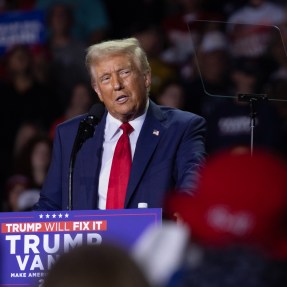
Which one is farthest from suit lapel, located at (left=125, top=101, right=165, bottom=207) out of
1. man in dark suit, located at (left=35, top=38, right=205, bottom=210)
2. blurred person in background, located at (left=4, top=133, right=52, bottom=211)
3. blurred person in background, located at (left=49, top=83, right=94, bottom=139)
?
blurred person in background, located at (left=49, top=83, right=94, bottom=139)

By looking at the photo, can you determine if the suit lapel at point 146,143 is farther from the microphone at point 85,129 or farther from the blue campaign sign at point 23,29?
the blue campaign sign at point 23,29

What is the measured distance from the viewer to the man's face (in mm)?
3658

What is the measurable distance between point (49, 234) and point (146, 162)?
23.7 inches

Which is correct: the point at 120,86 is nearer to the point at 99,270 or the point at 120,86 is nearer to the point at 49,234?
the point at 49,234

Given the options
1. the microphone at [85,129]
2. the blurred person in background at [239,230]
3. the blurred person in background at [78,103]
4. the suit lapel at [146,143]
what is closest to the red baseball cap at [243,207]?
the blurred person in background at [239,230]

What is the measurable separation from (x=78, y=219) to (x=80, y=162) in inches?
21.9

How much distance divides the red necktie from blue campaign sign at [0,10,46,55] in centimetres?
412

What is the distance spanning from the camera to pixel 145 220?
289 cm

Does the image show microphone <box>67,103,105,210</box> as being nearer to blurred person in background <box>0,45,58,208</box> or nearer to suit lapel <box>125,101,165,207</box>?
suit lapel <box>125,101,165,207</box>

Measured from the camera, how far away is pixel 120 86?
367 cm

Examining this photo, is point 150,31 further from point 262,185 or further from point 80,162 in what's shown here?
point 262,185

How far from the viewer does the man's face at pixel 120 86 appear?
3.66m

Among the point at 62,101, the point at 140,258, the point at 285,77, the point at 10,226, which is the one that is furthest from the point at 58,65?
the point at 140,258

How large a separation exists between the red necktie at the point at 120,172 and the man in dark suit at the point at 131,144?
20 millimetres
